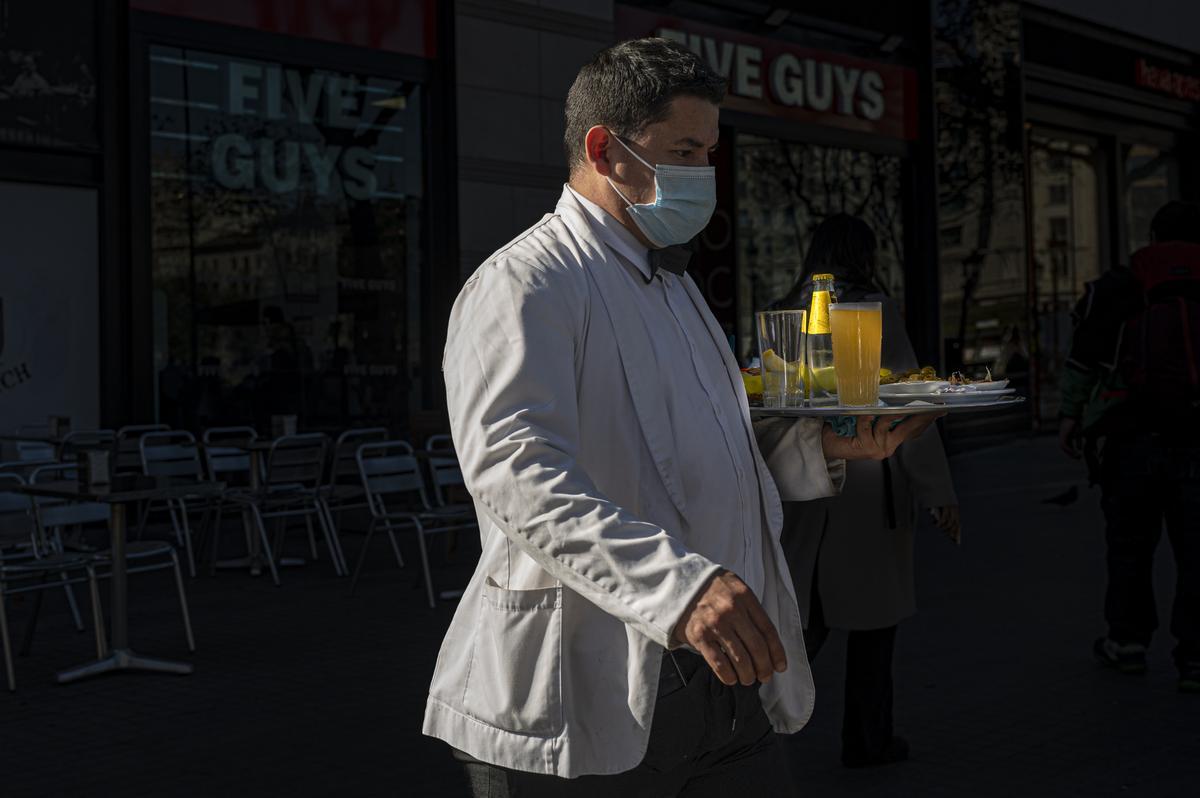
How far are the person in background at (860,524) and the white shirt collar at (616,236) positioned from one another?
2.34 meters

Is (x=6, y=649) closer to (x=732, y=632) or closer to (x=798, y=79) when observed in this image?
(x=732, y=632)

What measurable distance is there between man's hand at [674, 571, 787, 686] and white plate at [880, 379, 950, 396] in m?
0.85

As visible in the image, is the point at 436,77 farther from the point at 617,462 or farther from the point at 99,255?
the point at 617,462

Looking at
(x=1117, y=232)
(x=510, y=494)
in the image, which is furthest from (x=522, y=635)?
(x=1117, y=232)

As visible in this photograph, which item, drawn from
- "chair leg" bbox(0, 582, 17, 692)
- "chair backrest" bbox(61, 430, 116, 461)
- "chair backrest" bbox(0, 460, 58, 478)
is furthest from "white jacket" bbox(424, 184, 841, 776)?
"chair backrest" bbox(61, 430, 116, 461)

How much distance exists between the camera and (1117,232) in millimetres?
24797

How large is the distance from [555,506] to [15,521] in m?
5.96

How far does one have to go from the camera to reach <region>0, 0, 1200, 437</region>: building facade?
37.4ft

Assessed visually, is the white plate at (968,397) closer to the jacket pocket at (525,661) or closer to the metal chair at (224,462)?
the jacket pocket at (525,661)

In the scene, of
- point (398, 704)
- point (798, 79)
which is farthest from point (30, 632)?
point (798, 79)

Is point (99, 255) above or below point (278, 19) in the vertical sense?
below

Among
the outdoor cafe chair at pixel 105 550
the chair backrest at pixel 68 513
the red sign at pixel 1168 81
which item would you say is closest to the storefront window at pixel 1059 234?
the red sign at pixel 1168 81

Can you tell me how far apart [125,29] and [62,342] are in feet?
8.52

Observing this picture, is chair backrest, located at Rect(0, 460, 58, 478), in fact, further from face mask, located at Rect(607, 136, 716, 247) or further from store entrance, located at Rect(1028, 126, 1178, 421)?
store entrance, located at Rect(1028, 126, 1178, 421)
